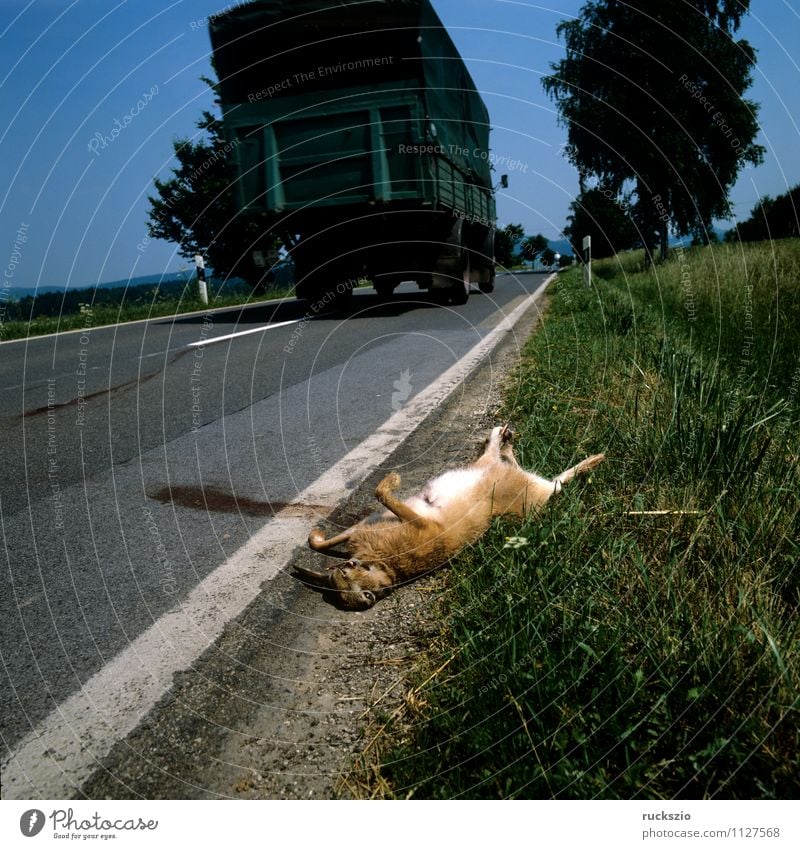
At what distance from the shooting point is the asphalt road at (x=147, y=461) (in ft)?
6.63

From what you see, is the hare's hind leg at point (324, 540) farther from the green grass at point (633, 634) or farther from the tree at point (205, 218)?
the tree at point (205, 218)

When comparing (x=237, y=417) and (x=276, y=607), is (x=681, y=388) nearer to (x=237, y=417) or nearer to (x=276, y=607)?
(x=276, y=607)

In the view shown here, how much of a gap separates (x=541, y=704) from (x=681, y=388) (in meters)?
2.02

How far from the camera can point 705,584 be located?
1.81 m

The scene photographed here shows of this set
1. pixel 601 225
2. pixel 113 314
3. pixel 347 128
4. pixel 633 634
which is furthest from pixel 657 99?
pixel 633 634

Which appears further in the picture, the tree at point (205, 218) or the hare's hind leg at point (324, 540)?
the tree at point (205, 218)

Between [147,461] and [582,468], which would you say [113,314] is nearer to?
[147,461]

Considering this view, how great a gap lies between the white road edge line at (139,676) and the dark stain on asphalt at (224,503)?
0.21ft

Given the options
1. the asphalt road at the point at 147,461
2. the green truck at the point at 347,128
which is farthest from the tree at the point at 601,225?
the asphalt road at the point at 147,461

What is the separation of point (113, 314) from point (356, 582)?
553 inches

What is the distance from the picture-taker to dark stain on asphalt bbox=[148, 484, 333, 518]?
2.80 metres
